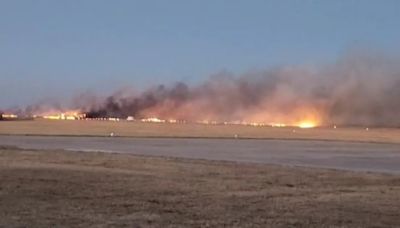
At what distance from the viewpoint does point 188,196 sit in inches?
749

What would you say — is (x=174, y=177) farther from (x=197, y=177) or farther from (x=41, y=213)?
(x=41, y=213)

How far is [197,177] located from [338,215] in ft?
30.5

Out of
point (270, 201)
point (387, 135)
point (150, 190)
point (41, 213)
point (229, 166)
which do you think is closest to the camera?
point (41, 213)

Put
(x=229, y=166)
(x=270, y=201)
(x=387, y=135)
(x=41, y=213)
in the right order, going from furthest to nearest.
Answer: (x=387, y=135) → (x=229, y=166) → (x=270, y=201) → (x=41, y=213)

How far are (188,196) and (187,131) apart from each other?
59867 millimetres

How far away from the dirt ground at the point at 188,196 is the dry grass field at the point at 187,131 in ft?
142

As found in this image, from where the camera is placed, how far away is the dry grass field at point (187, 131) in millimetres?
73250

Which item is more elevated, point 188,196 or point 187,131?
point 187,131

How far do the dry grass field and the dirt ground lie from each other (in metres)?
43.4

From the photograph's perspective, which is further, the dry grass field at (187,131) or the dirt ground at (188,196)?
the dry grass field at (187,131)

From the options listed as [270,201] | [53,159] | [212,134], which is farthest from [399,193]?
[212,134]

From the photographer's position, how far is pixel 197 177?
2480 centimetres

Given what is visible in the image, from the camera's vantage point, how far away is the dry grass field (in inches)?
2884

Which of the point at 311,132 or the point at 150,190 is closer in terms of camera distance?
the point at 150,190
